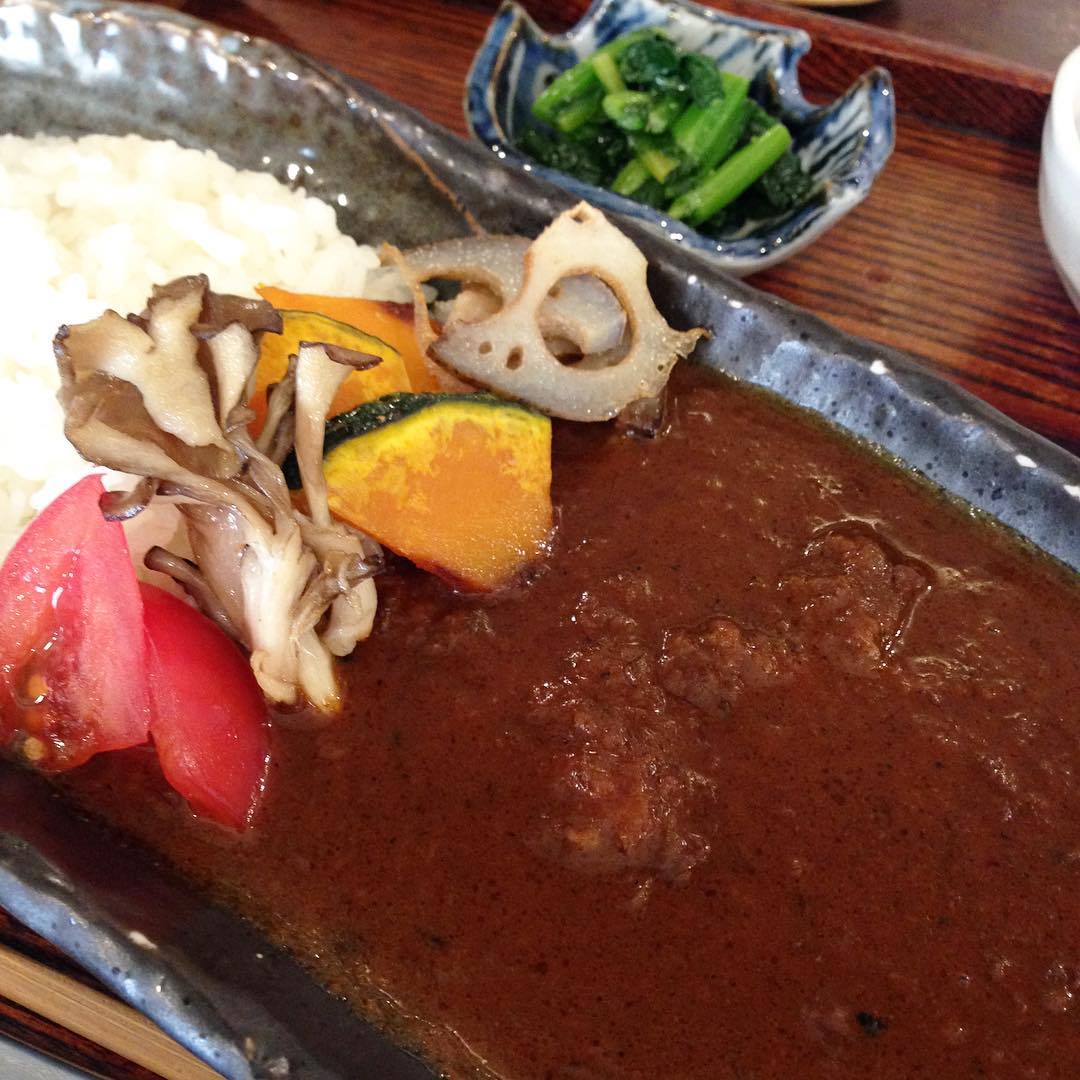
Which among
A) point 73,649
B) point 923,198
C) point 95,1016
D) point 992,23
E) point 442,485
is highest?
point 992,23

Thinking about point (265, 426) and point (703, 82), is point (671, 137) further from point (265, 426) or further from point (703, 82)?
point (265, 426)

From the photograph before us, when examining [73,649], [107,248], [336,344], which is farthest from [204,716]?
[107,248]

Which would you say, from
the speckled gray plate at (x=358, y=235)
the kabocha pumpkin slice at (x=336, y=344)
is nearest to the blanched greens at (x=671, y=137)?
the speckled gray plate at (x=358, y=235)

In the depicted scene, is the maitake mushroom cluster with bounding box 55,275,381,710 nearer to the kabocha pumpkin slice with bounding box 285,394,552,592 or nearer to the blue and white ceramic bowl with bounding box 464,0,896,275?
the kabocha pumpkin slice with bounding box 285,394,552,592

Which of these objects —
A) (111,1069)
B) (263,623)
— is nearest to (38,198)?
(263,623)

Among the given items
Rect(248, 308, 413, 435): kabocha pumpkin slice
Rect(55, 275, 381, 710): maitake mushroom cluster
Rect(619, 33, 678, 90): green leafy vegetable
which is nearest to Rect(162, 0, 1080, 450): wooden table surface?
Rect(619, 33, 678, 90): green leafy vegetable

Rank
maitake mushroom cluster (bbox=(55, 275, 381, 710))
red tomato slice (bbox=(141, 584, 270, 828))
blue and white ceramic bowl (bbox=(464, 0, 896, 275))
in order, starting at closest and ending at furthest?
maitake mushroom cluster (bbox=(55, 275, 381, 710)) → red tomato slice (bbox=(141, 584, 270, 828)) → blue and white ceramic bowl (bbox=(464, 0, 896, 275))
